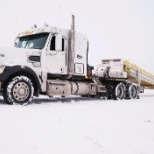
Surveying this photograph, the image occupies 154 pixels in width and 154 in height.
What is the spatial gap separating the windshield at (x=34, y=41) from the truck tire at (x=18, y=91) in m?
1.56

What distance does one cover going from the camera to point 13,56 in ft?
25.9

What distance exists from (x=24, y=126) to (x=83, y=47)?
253 inches

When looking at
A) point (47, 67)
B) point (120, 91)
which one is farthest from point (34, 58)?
point (120, 91)

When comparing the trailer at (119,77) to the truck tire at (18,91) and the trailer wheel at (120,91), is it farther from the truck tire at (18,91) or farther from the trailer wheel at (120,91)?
the truck tire at (18,91)

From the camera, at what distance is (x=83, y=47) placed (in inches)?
403

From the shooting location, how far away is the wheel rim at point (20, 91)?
7.67m

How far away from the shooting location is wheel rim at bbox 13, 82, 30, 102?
25.2 ft

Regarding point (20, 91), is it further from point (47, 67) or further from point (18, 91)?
point (47, 67)

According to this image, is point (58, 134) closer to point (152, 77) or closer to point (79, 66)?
point (79, 66)

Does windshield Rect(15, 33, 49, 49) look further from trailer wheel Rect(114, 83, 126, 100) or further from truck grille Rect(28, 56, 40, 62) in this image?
trailer wheel Rect(114, 83, 126, 100)

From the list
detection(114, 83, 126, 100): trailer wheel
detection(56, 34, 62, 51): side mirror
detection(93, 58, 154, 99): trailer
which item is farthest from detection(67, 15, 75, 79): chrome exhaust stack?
detection(114, 83, 126, 100): trailer wheel

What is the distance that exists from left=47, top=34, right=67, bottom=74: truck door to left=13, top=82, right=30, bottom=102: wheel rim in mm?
1331

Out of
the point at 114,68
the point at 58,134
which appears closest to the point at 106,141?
the point at 58,134

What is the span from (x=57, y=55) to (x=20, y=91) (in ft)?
6.97
